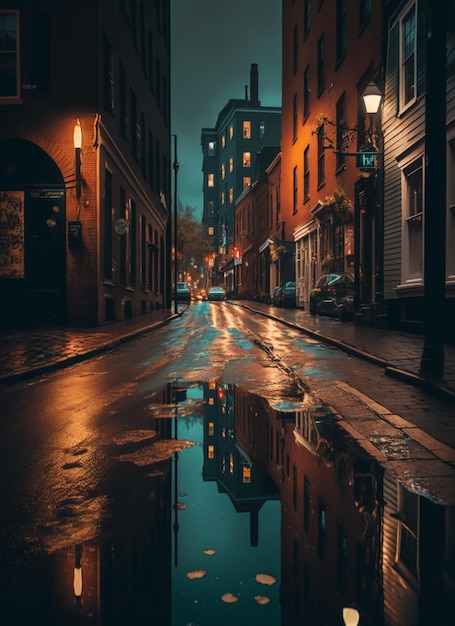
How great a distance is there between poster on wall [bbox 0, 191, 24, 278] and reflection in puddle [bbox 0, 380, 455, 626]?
1300 centimetres

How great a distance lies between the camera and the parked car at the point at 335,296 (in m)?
18.4

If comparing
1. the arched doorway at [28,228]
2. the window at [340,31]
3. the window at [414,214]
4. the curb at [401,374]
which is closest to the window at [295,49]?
the window at [340,31]

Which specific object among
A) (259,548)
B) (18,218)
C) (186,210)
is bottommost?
(259,548)

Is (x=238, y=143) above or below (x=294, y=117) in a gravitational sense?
above

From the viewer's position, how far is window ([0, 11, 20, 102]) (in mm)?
16016

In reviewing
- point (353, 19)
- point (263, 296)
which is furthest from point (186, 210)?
point (353, 19)

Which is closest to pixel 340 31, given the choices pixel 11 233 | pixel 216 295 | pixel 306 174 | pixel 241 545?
pixel 306 174

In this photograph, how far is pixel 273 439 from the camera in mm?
4512

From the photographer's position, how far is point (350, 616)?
6.61 feet

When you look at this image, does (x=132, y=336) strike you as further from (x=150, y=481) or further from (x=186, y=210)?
(x=186, y=210)

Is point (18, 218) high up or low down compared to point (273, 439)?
up

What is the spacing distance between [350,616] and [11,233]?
15.7 m

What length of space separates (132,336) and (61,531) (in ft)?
38.6

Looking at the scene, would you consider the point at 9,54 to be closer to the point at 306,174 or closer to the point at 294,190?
the point at 306,174
